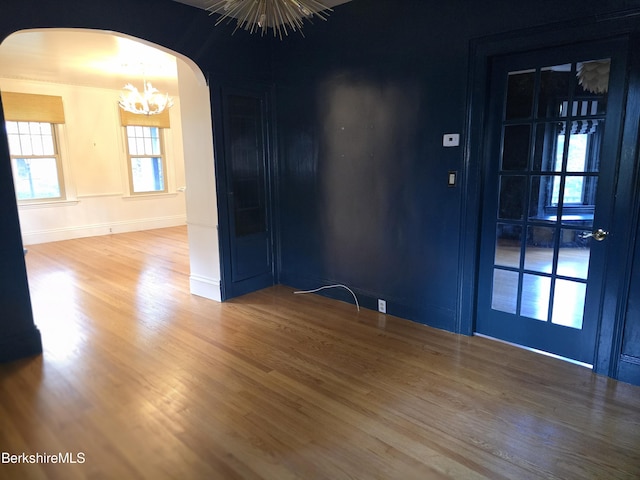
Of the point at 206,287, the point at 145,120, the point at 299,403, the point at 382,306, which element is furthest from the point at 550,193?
the point at 145,120

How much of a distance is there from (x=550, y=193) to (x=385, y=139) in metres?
1.39

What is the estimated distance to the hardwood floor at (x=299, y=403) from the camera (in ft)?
6.37

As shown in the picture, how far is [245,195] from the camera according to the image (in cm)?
429

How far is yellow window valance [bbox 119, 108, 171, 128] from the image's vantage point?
26.6 ft

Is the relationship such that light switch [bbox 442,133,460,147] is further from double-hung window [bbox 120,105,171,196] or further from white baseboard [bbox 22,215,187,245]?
white baseboard [bbox 22,215,187,245]

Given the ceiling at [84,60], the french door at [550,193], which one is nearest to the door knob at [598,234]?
the french door at [550,193]

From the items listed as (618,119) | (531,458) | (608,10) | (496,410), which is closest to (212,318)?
(496,410)

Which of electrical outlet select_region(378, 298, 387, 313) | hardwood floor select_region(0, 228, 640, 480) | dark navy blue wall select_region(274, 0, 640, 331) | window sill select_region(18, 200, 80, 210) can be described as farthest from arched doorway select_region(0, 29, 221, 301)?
window sill select_region(18, 200, 80, 210)

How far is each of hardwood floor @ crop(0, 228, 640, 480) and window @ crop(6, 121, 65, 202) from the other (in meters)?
4.48

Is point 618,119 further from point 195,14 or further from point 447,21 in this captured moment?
point 195,14

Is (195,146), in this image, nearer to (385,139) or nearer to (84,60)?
(385,139)

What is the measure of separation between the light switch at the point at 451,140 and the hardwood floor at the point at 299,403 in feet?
5.13

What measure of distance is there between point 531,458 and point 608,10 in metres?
2.59

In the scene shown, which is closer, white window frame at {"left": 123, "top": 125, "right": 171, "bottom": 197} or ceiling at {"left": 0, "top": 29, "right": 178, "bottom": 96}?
ceiling at {"left": 0, "top": 29, "right": 178, "bottom": 96}
